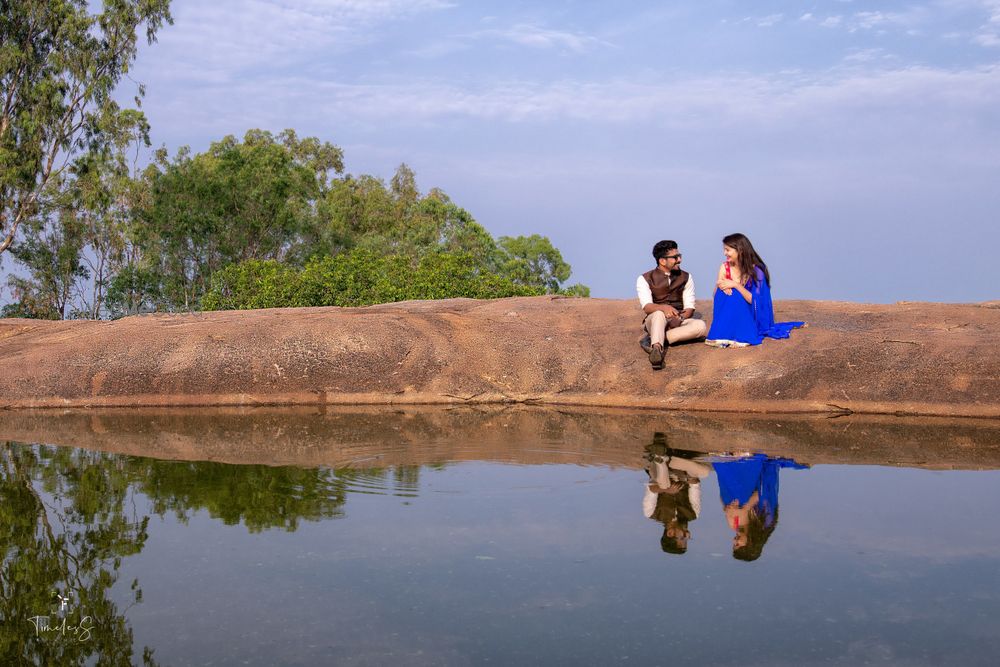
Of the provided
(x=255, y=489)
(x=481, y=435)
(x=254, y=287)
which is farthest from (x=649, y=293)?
(x=254, y=287)

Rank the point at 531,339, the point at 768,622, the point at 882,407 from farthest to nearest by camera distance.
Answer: the point at 531,339 → the point at 882,407 → the point at 768,622

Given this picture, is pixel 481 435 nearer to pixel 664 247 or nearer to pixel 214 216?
pixel 664 247

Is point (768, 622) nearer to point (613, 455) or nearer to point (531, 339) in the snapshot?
point (613, 455)

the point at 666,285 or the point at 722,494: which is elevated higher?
the point at 666,285

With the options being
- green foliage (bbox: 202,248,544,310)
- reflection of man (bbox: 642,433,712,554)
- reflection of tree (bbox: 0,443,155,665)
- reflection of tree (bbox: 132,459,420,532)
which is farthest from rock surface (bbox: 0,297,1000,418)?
green foliage (bbox: 202,248,544,310)

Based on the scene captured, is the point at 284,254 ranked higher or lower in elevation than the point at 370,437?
higher

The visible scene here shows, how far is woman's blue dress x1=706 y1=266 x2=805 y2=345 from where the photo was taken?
1030 centimetres

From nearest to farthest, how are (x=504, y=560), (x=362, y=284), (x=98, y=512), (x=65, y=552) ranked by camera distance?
1. (x=504, y=560)
2. (x=65, y=552)
3. (x=98, y=512)
4. (x=362, y=284)

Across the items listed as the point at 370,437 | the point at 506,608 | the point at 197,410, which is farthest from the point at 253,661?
the point at 197,410

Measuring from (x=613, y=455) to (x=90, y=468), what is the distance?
3.73 meters

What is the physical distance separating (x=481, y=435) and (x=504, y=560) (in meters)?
3.81

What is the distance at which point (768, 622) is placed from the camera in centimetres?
370

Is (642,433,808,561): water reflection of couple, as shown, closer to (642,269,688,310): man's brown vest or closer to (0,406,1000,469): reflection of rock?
(0,406,1000,469): reflection of rock

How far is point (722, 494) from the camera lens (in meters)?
5.78
